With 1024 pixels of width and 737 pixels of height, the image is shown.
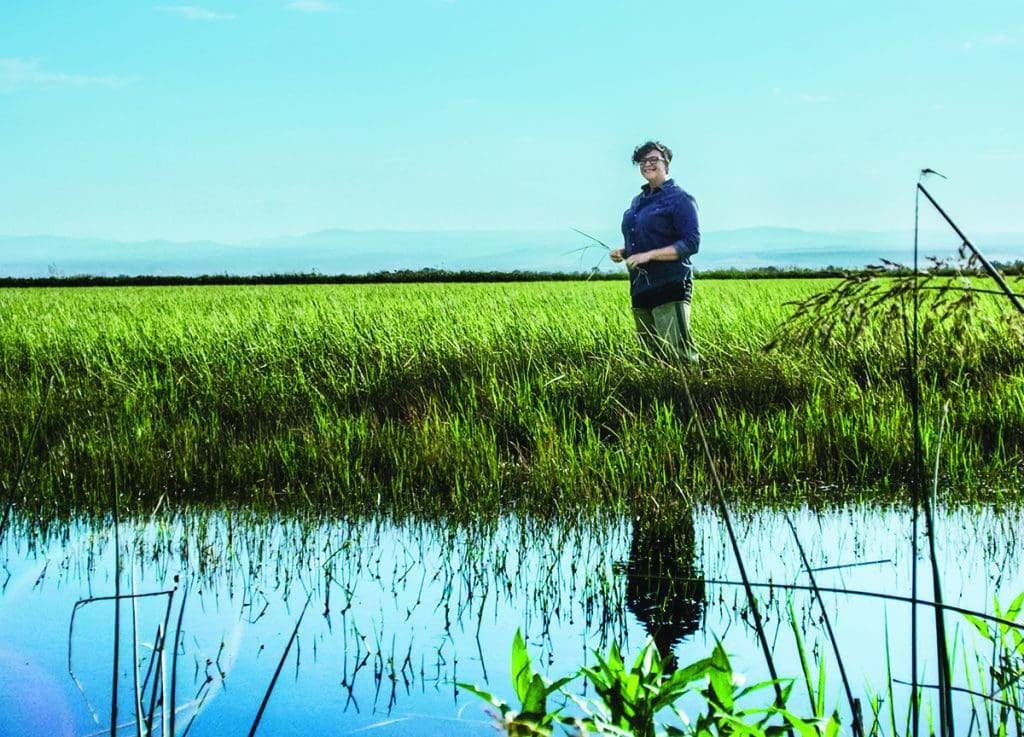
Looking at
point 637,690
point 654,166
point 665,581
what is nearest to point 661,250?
point 654,166

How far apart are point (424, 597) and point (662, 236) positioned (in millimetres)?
4165

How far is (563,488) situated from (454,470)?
0.75m

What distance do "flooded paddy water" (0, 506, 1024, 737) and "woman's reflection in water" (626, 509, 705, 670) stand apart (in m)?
0.01

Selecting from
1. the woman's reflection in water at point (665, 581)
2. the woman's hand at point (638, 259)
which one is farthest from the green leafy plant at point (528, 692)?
the woman's hand at point (638, 259)

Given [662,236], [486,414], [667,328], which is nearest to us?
[486,414]

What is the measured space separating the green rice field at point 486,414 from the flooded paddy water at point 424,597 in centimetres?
39

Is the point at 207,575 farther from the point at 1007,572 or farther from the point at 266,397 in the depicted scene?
the point at 266,397

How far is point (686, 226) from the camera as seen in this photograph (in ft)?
24.3

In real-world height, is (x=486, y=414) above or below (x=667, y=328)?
below

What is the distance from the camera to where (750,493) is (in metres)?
5.71

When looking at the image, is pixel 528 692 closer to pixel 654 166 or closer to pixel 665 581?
pixel 665 581

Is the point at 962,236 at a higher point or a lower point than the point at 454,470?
higher

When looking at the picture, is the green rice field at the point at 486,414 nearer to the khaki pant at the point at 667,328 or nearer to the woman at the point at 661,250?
the khaki pant at the point at 667,328

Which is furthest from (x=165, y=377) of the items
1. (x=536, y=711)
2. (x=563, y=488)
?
(x=536, y=711)
